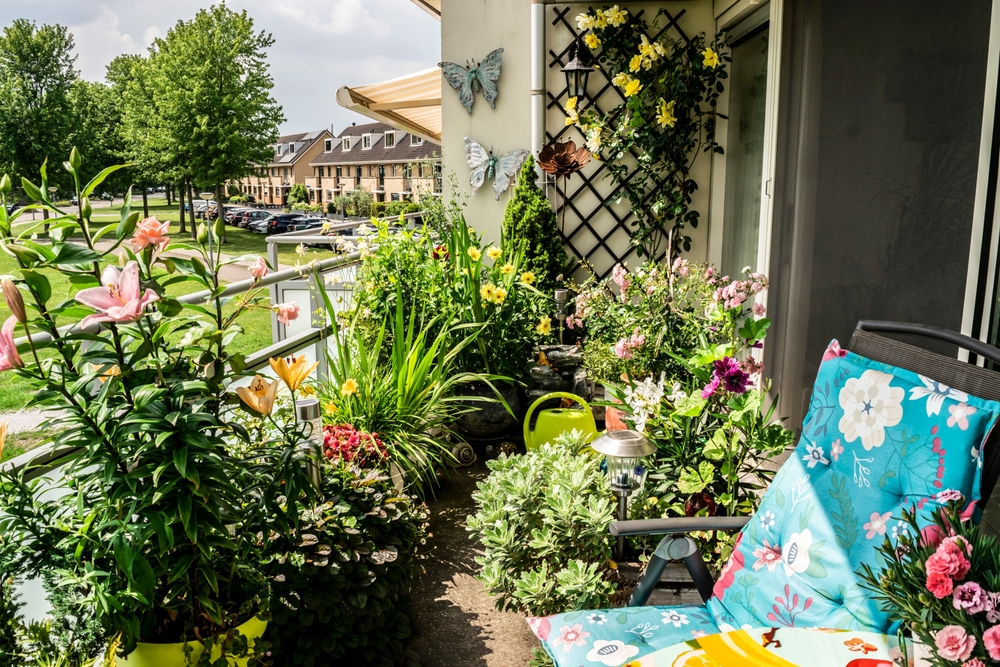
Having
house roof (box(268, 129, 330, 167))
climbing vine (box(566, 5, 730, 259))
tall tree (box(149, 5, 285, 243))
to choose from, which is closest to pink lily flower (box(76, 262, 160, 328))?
climbing vine (box(566, 5, 730, 259))

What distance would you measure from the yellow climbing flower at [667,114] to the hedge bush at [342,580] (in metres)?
3.26

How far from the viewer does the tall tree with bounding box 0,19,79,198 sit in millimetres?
28297

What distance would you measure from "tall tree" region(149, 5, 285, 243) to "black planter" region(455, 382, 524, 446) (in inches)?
1086

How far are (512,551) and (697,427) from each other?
710mm

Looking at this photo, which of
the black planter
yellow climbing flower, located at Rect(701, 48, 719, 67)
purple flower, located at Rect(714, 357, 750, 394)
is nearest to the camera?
purple flower, located at Rect(714, 357, 750, 394)

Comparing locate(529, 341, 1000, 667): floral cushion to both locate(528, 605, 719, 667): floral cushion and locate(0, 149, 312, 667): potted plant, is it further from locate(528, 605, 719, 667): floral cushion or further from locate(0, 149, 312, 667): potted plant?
locate(0, 149, 312, 667): potted plant

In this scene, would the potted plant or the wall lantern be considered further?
the wall lantern

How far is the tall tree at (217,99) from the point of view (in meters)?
28.3

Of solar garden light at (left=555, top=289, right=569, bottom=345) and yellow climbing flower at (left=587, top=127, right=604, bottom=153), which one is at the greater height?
yellow climbing flower at (left=587, top=127, right=604, bottom=153)

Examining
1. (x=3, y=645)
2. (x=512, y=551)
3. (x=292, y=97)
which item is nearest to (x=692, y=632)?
(x=512, y=551)

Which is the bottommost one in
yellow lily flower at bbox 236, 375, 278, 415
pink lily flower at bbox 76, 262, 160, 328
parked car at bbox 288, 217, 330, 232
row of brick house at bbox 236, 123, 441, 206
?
yellow lily flower at bbox 236, 375, 278, 415

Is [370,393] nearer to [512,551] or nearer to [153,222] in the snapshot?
[512,551]

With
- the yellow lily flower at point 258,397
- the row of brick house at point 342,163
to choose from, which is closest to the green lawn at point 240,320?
the yellow lily flower at point 258,397

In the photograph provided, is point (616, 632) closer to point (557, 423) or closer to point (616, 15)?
point (557, 423)
